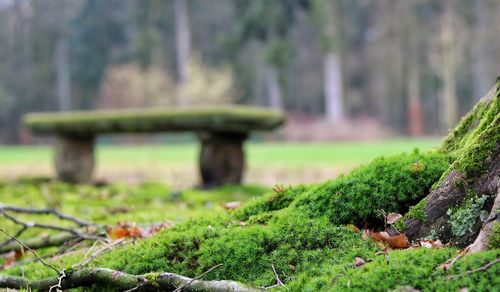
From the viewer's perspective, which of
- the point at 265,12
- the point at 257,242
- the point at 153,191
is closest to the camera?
the point at 257,242

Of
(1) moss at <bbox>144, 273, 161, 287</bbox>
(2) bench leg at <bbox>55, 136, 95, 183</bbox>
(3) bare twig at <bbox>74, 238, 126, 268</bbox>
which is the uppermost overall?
(1) moss at <bbox>144, 273, 161, 287</bbox>

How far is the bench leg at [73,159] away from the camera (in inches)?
351

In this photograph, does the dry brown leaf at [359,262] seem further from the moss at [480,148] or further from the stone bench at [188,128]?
the stone bench at [188,128]

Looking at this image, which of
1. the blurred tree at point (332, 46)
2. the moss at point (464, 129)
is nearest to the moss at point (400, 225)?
the moss at point (464, 129)

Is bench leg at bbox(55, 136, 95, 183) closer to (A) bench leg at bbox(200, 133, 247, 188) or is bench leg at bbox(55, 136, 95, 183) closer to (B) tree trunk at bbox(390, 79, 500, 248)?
(A) bench leg at bbox(200, 133, 247, 188)

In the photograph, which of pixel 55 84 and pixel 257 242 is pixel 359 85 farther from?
pixel 257 242

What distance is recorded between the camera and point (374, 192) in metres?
2.33

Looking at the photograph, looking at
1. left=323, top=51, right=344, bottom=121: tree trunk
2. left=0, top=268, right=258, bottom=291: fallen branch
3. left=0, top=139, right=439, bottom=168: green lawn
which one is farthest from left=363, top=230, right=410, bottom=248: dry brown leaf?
left=323, top=51, right=344, bottom=121: tree trunk

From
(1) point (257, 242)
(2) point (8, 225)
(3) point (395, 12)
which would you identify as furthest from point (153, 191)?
(3) point (395, 12)

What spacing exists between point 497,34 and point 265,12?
18304 millimetres

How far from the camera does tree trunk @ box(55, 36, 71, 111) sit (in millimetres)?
48969

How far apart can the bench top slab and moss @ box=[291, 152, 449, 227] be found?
529 centimetres

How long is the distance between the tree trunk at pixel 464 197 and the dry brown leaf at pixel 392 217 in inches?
1.2

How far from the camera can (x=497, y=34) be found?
41812 mm
